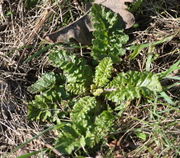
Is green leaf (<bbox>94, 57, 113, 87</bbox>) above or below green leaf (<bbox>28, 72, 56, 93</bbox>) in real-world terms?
below

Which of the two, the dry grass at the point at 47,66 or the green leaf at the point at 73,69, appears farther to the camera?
the green leaf at the point at 73,69

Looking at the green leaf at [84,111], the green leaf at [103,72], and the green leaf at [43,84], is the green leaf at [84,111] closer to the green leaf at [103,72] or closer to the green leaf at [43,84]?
the green leaf at [103,72]

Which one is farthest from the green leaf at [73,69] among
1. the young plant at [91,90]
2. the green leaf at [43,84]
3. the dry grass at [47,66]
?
the dry grass at [47,66]

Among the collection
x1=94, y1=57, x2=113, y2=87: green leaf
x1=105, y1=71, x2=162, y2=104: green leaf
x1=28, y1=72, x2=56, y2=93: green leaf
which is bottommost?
x1=105, y1=71, x2=162, y2=104: green leaf

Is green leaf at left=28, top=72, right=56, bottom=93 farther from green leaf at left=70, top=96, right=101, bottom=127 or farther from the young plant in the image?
green leaf at left=70, top=96, right=101, bottom=127

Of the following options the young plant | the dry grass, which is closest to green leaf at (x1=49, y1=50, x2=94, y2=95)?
the young plant

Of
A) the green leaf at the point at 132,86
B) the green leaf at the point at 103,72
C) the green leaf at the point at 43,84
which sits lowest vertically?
the green leaf at the point at 132,86

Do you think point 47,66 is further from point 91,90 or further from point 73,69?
point 91,90
